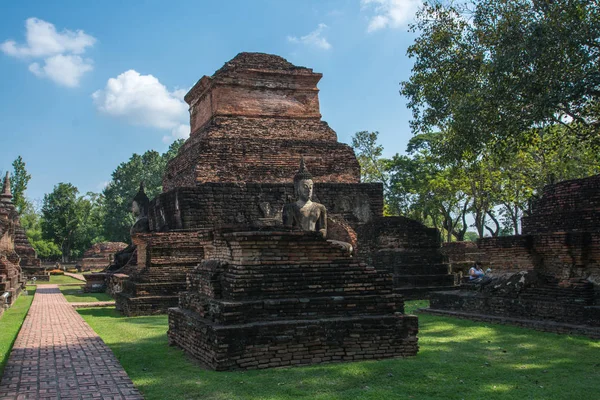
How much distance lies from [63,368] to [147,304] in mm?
5995

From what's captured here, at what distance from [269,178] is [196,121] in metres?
4.61

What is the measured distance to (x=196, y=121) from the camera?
806 inches

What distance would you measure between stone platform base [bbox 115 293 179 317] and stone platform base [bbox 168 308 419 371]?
566 centimetres

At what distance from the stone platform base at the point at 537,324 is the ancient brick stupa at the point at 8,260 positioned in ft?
31.5

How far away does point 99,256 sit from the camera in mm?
42281

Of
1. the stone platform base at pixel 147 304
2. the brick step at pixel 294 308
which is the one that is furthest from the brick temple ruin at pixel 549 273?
the stone platform base at pixel 147 304

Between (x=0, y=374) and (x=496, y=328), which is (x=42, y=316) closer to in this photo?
(x=0, y=374)

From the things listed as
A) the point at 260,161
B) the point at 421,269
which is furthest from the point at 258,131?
the point at 421,269

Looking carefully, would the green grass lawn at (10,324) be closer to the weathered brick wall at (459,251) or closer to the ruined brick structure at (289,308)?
the ruined brick structure at (289,308)

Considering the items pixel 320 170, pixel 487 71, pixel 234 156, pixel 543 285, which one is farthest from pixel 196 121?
pixel 543 285

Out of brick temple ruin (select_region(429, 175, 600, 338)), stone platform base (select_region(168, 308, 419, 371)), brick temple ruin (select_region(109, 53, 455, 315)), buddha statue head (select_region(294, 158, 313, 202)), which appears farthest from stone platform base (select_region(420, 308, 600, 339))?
buddha statue head (select_region(294, 158, 313, 202))

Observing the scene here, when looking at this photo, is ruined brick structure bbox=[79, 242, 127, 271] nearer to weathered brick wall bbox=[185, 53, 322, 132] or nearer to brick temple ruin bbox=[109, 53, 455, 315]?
brick temple ruin bbox=[109, 53, 455, 315]

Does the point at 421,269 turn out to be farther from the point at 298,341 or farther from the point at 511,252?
the point at 298,341

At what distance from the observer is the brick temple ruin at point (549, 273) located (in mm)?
9641
